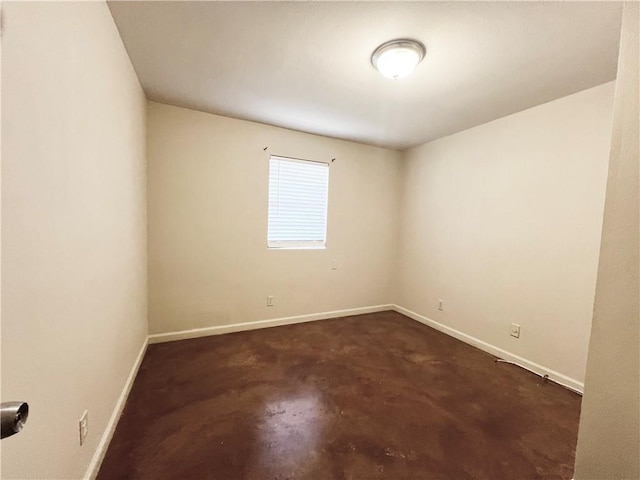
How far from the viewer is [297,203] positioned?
3.36 metres

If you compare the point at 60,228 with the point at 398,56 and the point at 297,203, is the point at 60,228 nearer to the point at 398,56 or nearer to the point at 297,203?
the point at 398,56

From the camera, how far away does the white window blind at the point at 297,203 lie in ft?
10.6

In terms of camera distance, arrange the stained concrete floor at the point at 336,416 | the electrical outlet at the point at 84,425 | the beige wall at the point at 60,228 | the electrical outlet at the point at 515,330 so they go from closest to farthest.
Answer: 1. the beige wall at the point at 60,228
2. the electrical outlet at the point at 84,425
3. the stained concrete floor at the point at 336,416
4. the electrical outlet at the point at 515,330

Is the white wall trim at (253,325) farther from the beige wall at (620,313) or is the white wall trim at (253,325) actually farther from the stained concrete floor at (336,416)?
the beige wall at (620,313)

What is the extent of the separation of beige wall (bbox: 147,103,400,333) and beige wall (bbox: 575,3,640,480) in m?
2.72

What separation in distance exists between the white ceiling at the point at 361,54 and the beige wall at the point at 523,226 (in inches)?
12.1

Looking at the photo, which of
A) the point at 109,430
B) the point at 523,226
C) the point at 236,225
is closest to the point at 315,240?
the point at 236,225

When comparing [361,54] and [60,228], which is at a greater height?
[361,54]

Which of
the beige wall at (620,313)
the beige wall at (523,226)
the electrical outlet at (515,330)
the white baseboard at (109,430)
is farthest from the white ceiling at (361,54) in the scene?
the white baseboard at (109,430)

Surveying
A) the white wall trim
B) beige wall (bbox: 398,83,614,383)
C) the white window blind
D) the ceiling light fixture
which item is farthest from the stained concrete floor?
the ceiling light fixture

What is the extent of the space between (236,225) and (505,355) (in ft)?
10.2

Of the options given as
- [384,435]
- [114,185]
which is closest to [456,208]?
[384,435]

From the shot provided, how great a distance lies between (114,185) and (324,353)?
2205mm

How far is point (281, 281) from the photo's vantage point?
3.31 m
